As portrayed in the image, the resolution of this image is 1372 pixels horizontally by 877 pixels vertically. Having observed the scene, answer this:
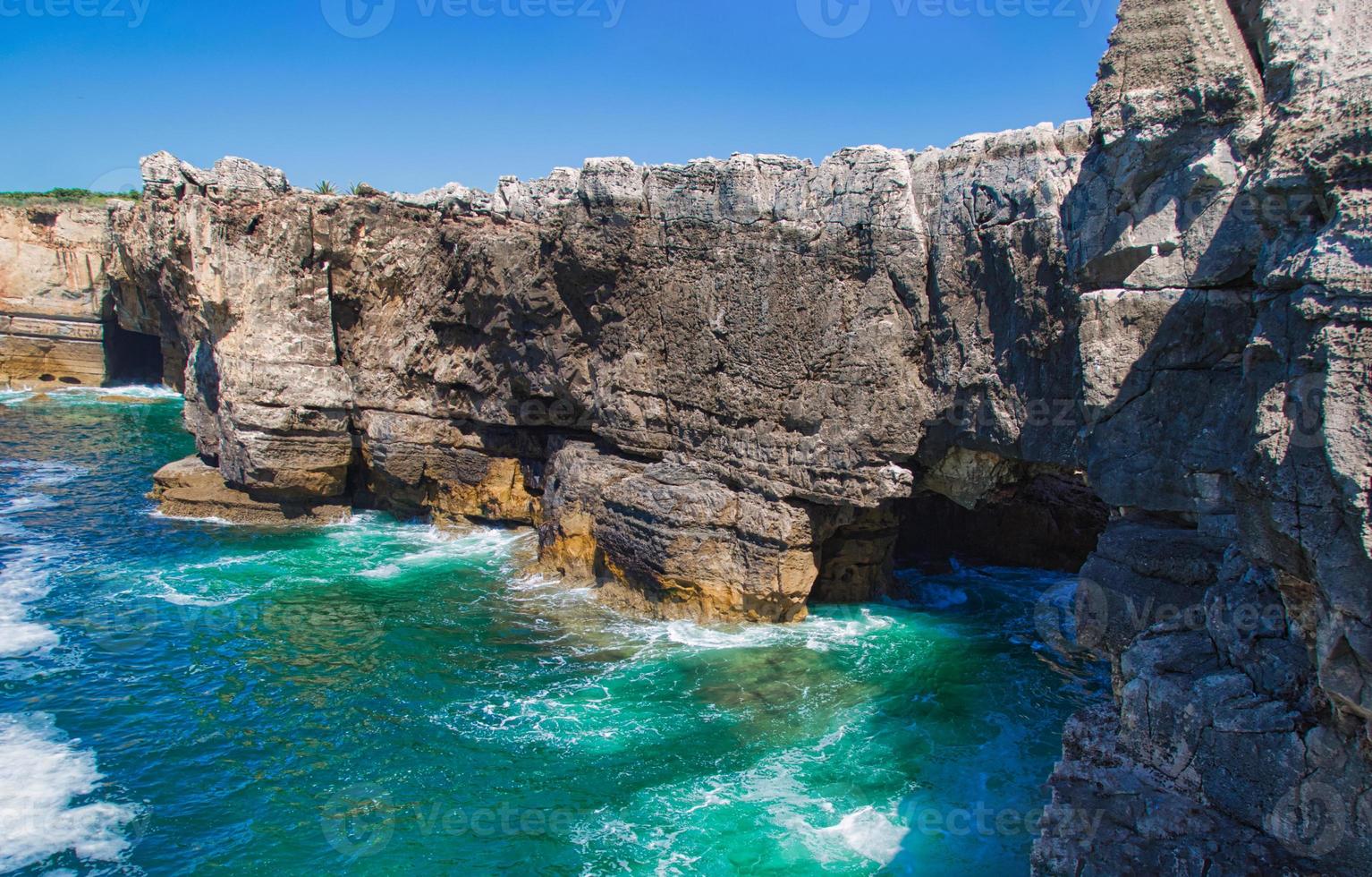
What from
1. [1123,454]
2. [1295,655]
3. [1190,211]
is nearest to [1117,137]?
[1190,211]

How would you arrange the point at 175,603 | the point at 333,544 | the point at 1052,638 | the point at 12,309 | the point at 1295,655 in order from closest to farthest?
1. the point at 1295,655
2. the point at 1052,638
3. the point at 175,603
4. the point at 333,544
5. the point at 12,309

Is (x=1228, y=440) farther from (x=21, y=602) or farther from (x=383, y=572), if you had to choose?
(x=21, y=602)

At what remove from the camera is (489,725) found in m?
15.1

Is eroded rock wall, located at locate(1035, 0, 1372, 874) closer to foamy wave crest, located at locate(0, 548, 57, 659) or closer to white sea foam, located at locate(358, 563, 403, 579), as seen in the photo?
white sea foam, located at locate(358, 563, 403, 579)

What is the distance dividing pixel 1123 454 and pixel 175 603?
68.1 ft

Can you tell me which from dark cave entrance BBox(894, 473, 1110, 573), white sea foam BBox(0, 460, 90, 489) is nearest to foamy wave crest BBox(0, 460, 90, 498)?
white sea foam BBox(0, 460, 90, 489)

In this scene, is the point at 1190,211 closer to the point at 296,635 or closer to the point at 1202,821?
the point at 1202,821

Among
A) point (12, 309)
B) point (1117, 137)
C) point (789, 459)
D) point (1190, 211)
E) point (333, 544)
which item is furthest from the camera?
point (12, 309)

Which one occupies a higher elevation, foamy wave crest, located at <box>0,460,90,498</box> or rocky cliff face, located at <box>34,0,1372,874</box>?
rocky cliff face, located at <box>34,0,1372,874</box>

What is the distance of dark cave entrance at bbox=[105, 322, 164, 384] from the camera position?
54406mm

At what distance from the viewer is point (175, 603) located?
68.2 ft

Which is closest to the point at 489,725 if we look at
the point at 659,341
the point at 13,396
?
the point at 659,341

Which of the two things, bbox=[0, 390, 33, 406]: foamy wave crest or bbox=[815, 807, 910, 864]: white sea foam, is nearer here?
bbox=[815, 807, 910, 864]: white sea foam

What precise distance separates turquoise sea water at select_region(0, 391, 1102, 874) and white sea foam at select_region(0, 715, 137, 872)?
0.13ft
